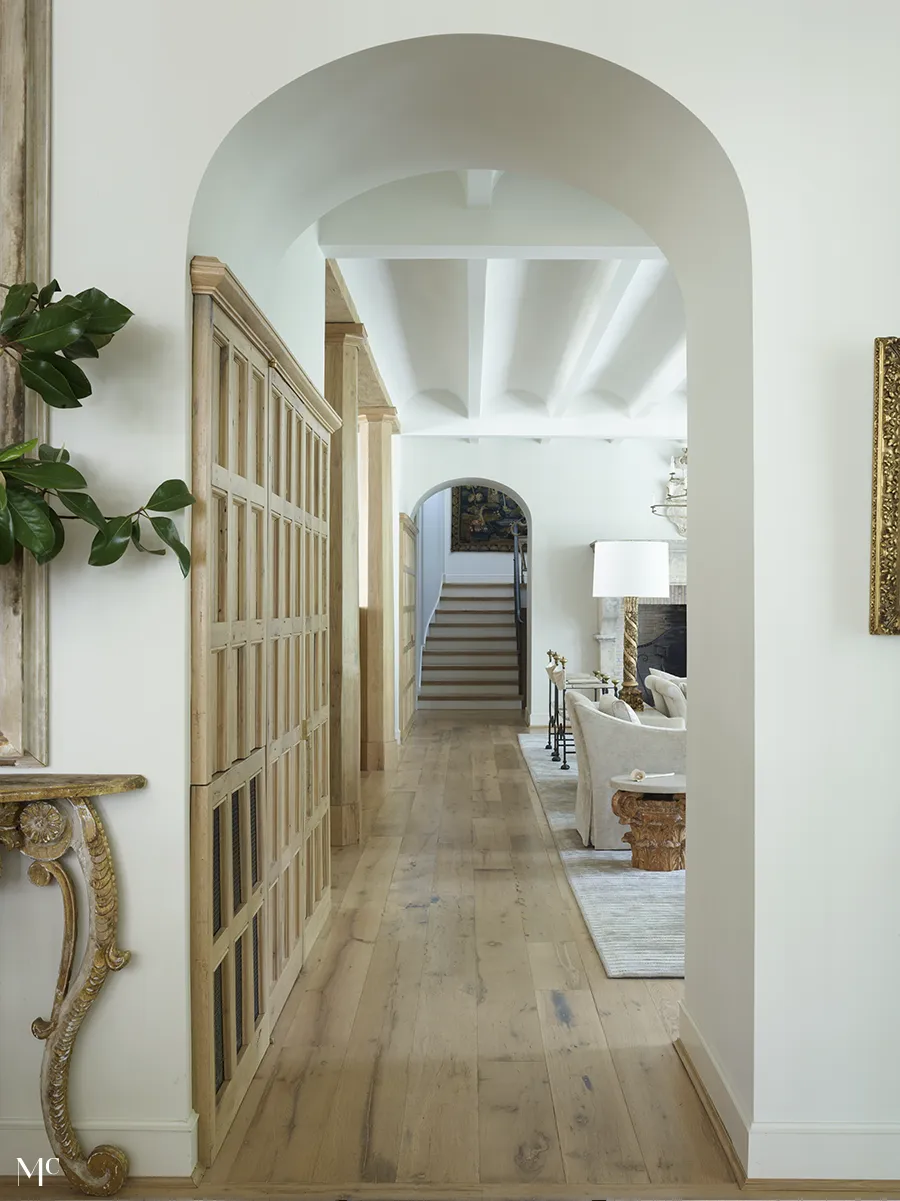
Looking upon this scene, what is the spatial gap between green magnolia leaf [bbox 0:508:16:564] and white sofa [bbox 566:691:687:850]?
12.3 ft

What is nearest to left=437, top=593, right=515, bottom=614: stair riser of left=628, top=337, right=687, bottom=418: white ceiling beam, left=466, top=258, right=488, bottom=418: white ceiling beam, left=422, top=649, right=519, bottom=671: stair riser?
left=422, top=649, right=519, bottom=671: stair riser

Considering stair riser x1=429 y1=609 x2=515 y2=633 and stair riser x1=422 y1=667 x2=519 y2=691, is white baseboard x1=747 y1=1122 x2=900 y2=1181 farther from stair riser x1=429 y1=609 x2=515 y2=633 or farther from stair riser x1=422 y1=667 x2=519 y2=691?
stair riser x1=429 y1=609 x2=515 y2=633

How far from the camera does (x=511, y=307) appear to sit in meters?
6.52

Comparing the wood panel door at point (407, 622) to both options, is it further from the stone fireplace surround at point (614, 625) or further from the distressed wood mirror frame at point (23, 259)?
the distressed wood mirror frame at point (23, 259)

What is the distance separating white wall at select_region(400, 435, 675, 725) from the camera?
10.5m

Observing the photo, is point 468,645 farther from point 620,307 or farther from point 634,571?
point 620,307

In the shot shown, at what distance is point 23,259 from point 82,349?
1.36ft

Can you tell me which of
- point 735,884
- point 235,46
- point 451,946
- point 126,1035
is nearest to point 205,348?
point 235,46

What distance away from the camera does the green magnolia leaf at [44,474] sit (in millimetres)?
1880

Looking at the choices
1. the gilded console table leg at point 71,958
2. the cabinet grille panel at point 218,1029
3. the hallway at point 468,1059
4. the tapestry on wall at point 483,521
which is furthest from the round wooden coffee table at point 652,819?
the tapestry on wall at point 483,521

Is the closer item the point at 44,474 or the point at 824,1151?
the point at 44,474

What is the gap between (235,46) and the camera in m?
2.29

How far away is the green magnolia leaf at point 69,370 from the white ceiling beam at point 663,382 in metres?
5.45

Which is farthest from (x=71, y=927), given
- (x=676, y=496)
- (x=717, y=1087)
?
(x=676, y=496)
